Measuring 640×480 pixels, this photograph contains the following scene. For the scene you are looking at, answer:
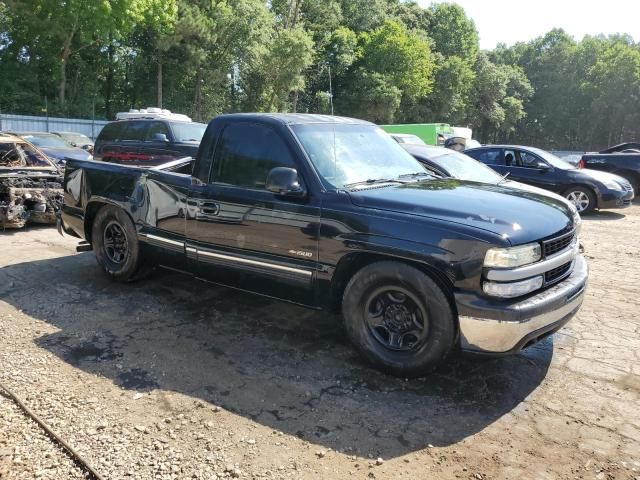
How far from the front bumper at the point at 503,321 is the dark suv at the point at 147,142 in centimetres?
883

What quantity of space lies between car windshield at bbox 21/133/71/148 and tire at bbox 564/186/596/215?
1282 centimetres

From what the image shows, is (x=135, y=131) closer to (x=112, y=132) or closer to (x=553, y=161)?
(x=112, y=132)

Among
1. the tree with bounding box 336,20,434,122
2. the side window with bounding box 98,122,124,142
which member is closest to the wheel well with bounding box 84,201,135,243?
the side window with bounding box 98,122,124,142

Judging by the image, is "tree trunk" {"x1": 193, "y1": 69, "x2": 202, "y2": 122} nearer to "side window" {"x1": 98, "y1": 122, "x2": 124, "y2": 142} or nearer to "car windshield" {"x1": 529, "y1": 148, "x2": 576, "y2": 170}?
"side window" {"x1": 98, "y1": 122, "x2": 124, "y2": 142}

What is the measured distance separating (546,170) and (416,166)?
8.08m

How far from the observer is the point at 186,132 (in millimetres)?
11820

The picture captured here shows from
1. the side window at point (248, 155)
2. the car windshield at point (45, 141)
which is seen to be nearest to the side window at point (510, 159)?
the side window at point (248, 155)

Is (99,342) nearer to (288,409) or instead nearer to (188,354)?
(188,354)

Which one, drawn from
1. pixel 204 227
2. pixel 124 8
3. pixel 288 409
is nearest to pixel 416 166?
pixel 204 227

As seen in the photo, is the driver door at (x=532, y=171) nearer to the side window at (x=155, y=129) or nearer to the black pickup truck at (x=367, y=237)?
the side window at (x=155, y=129)

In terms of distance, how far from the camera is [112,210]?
5645 mm

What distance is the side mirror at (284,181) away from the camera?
3.84m

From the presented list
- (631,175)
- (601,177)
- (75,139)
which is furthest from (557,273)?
(75,139)

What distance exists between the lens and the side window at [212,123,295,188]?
4258 mm
